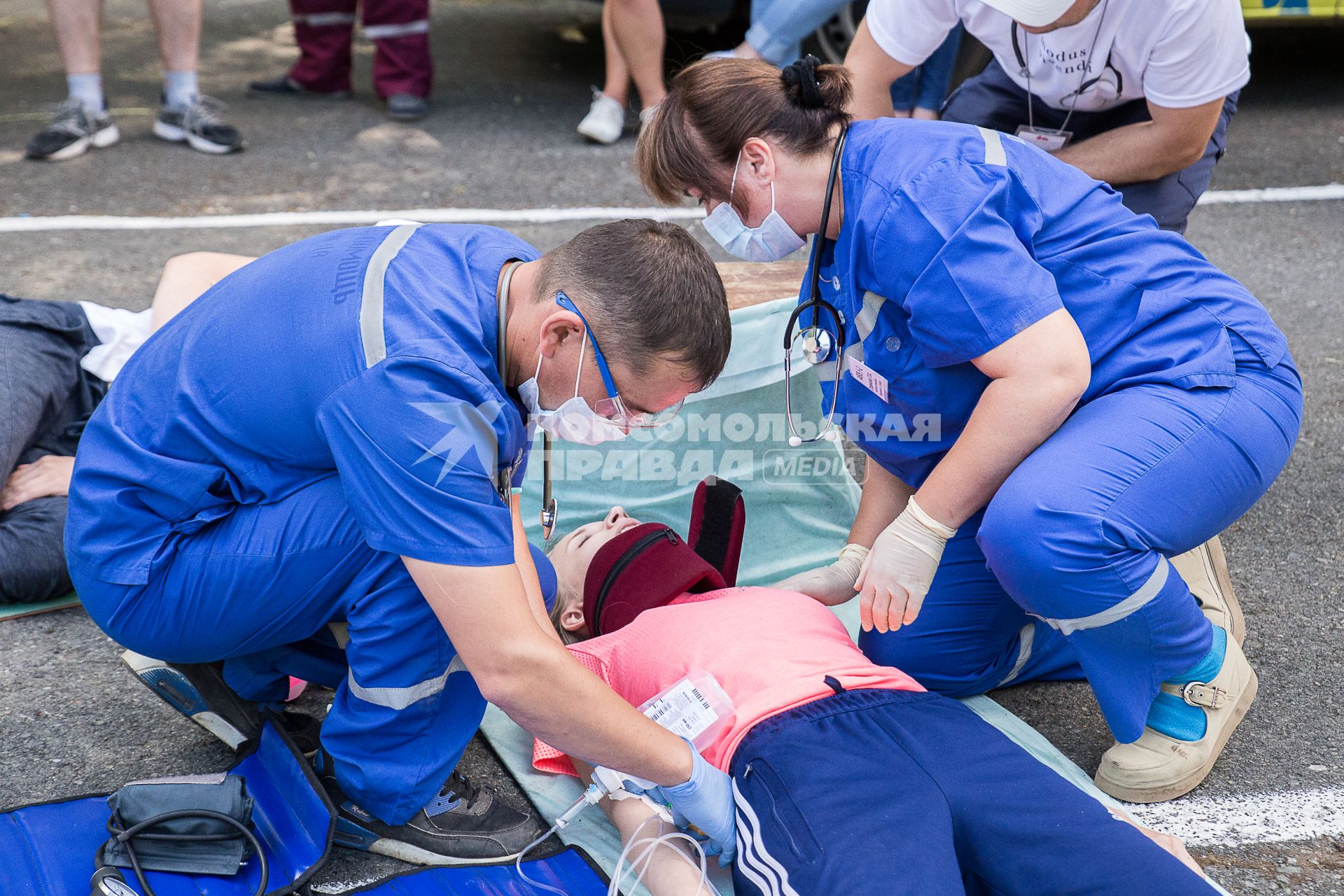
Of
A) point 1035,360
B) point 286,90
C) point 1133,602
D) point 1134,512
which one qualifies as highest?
point 1035,360

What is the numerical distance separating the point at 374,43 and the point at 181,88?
3.43ft

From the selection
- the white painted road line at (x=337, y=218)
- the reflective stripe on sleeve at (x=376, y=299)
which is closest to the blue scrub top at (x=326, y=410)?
the reflective stripe on sleeve at (x=376, y=299)

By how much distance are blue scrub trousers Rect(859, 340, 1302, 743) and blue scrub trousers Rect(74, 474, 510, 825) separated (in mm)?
985

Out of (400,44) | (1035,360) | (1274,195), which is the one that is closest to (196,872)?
(1035,360)

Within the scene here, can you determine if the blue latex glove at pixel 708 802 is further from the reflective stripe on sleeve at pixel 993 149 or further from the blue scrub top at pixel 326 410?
the reflective stripe on sleeve at pixel 993 149

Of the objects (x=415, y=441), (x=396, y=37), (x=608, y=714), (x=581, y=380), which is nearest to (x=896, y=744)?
(x=608, y=714)

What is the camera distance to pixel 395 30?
5574 millimetres

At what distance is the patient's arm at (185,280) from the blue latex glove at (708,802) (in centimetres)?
177

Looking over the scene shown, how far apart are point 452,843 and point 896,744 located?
0.77m

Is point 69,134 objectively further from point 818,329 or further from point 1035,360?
point 1035,360

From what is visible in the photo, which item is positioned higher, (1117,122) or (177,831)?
(1117,122)

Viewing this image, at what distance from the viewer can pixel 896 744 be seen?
1.79 metres

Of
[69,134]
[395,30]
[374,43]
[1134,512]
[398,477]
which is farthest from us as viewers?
[374,43]

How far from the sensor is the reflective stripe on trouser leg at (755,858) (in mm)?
1643
